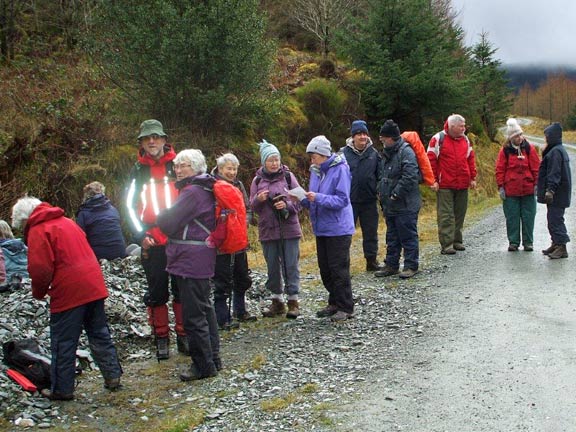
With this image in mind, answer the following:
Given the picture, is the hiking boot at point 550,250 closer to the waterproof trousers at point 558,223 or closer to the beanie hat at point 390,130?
the waterproof trousers at point 558,223

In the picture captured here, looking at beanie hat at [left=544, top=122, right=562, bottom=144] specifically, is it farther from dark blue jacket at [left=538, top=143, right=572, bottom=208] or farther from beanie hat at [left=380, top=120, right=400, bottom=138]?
beanie hat at [left=380, top=120, right=400, bottom=138]

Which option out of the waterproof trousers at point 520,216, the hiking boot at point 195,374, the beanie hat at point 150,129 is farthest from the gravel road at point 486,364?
the beanie hat at point 150,129

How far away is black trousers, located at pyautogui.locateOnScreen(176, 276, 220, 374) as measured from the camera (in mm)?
5484

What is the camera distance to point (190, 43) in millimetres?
13086

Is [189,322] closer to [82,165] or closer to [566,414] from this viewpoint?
[566,414]

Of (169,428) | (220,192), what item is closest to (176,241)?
(220,192)

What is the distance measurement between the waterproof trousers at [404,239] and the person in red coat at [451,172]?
1.30m

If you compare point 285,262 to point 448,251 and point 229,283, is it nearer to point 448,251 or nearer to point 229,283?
point 229,283

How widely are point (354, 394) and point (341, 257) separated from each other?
7.28ft

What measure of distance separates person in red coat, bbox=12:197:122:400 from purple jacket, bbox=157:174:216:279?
744mm

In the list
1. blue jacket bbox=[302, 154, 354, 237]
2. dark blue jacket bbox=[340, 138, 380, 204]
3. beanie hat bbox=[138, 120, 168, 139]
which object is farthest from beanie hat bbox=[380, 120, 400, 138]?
beanie hat bbox=[138, 120, 168, 139]

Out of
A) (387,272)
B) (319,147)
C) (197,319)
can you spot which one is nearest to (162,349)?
(197,319)

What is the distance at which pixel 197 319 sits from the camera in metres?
5.50

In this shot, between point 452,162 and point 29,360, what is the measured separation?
7361 millimetres
